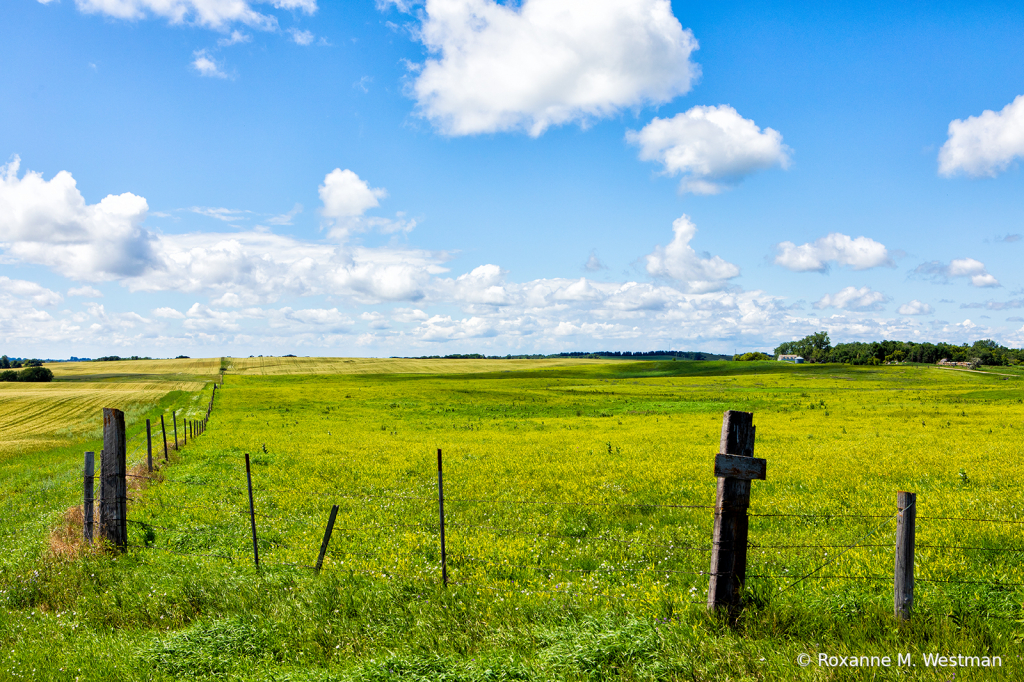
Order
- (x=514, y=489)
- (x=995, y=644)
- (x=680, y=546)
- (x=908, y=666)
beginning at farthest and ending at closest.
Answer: (x=514, y=489)
(x=680, y=546)
(x=995, y=644)
(x=908, y=666)

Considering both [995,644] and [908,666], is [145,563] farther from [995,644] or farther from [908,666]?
[995,644]

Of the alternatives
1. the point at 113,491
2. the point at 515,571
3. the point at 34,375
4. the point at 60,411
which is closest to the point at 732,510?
the point at 515,571

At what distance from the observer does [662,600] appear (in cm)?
770

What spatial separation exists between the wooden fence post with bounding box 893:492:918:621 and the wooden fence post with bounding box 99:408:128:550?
41.3ft

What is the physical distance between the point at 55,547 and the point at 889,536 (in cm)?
1671

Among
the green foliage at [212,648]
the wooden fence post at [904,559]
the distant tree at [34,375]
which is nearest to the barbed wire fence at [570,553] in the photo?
the wooden fence post at [904,559]

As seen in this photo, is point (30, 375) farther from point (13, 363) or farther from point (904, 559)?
point (904, 559)

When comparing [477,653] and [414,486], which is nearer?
[477,653]

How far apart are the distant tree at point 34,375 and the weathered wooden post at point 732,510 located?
15709cm

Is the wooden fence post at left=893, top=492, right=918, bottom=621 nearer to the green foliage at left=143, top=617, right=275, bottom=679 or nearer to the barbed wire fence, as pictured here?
the barbed wire fence

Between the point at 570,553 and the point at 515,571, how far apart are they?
6.13ft

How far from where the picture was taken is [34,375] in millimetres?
124688

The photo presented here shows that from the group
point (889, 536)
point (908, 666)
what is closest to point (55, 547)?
point (908, 666)

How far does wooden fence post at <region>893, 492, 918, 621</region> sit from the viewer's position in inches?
277
